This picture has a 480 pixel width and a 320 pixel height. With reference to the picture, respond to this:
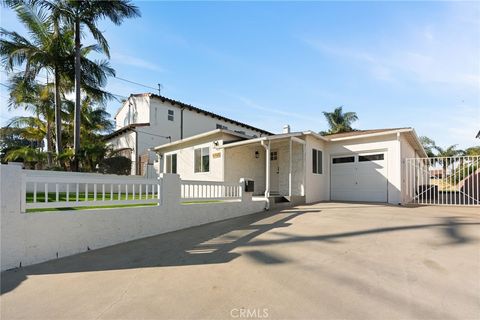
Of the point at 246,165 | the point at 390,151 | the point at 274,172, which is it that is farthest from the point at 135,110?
the point at 390,151

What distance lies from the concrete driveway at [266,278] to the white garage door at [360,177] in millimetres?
6065

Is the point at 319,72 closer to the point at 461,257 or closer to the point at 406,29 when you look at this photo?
the point at 406,29

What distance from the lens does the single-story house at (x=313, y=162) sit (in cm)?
1196

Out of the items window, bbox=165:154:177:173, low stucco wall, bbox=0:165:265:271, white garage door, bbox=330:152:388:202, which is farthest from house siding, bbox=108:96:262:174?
low stucco wall, bbox=0:165:265:271

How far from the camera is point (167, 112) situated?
70.3ft

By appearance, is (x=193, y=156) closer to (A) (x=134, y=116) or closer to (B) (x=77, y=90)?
(B) (x=77, y=90)

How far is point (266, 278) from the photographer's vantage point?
3828 millimetres

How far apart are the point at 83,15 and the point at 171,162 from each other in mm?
8973

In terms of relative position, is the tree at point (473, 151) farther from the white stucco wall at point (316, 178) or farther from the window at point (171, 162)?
the window at point (171, 162)

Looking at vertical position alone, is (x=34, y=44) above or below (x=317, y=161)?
above

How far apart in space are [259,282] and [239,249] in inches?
62.5

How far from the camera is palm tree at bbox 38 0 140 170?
531 inches

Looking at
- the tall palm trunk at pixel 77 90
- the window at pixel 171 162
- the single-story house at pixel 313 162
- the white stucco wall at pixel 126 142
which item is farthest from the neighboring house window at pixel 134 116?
the single-story house at pixel 313 162

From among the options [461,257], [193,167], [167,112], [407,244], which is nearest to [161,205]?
[407,244]
